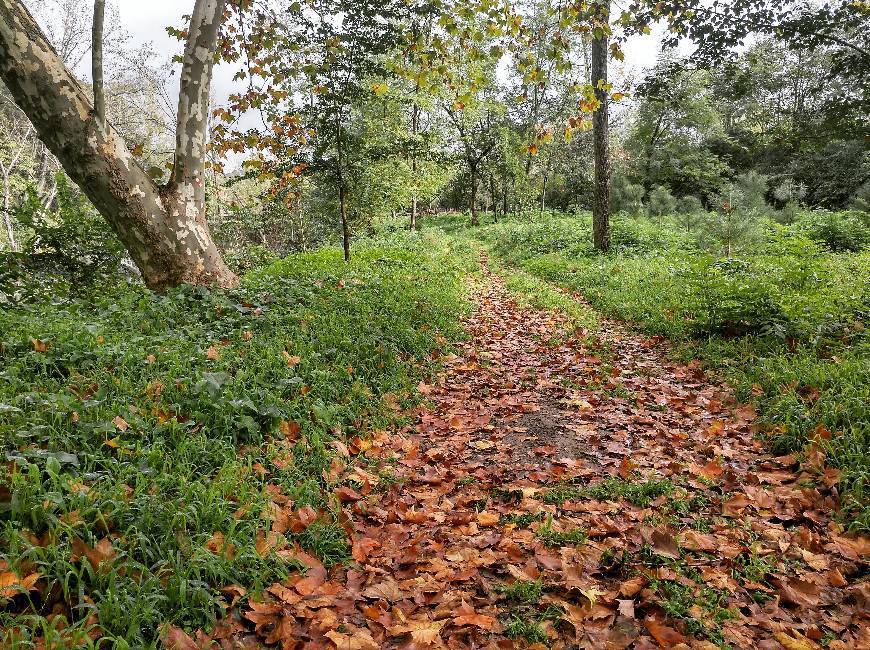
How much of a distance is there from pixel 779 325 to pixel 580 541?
4349 millimetres

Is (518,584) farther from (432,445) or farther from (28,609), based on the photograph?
(28,609)

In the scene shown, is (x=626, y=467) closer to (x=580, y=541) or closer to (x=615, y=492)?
(x=615, y=492)

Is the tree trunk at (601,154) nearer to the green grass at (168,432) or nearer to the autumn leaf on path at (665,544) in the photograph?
the green grass at (168,432)

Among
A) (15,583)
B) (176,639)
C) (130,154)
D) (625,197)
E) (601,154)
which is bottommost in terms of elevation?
(176,639)

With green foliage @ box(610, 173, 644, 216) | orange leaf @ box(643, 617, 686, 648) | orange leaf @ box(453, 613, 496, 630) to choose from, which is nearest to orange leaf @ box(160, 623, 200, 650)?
orange leaf @ box(453, 613, 496, 630)

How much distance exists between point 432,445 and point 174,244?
181 inches

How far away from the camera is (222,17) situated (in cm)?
695

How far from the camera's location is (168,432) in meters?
3.29

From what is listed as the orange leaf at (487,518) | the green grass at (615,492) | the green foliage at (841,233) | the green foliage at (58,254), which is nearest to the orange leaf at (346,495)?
the orange leaf at (487,518)

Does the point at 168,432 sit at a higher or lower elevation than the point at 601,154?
lower

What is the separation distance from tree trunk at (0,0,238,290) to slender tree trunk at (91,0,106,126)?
140 mm

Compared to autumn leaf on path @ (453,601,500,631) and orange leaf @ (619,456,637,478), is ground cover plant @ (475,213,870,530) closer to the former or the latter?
orange leaf @ (619,456,637,478)

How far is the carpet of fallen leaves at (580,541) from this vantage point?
2.27 meters

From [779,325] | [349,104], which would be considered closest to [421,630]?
[779,325]
